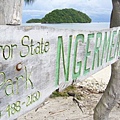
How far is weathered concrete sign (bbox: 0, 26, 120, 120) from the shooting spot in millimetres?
535

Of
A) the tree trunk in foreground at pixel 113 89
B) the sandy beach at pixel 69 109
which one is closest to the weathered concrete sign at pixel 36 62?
the tree trunk in foreground at pixel 113 89

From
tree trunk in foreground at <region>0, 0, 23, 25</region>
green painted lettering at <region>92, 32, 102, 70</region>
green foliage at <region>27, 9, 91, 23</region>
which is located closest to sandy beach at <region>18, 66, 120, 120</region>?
green foliage at <region>27, 9, 91, 23</region>

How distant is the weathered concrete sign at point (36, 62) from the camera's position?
535mm

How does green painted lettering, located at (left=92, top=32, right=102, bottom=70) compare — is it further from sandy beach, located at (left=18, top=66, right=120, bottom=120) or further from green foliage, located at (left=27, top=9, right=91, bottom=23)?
sandy beach, located at (left=18, top=66, right=120, bottom=120)

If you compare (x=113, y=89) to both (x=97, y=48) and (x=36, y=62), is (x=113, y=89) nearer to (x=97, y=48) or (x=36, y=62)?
(x=97, y=48)

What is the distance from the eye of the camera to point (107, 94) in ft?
4.02

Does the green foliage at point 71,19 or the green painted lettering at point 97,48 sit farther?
the green foliage at point 71,19

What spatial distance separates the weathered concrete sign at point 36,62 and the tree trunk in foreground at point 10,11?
8 centimetres

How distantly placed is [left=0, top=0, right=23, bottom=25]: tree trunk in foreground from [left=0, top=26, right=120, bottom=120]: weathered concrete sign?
8 cm

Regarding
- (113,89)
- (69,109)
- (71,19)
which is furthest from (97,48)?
(71,19)

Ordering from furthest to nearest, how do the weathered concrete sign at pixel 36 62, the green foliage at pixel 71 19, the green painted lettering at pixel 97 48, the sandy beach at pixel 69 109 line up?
1. the green foliage at pixel 71 19
2. the sandy beach at pixel 69 109
3. the green painted lettering at pixel 97 48
4. the weathered concrete sign at pixel 36 62

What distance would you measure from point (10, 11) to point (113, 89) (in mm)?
728

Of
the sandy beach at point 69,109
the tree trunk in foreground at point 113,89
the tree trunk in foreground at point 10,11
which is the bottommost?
the sandy beach at point 69,109

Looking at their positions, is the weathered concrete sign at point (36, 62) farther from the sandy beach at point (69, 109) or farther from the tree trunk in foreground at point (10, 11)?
the sandy beach at point (69, 109)
